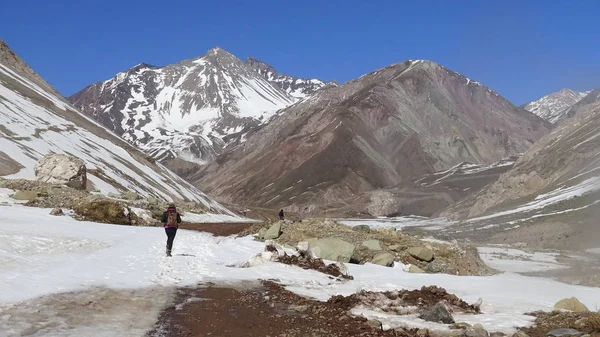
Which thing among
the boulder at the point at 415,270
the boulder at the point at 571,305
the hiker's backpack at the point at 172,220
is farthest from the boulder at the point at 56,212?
the boulder at the point at 571,305

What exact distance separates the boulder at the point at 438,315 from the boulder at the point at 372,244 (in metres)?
12.0

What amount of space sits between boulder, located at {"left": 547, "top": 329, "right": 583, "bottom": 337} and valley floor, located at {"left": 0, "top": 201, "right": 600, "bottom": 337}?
0.83 m

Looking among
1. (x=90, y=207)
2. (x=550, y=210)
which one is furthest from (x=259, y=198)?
(x=90, y=207)

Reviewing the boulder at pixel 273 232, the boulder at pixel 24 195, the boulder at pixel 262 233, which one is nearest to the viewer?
the boulder at pixel 273 232

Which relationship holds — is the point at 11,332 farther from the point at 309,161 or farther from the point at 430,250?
the point at 309,161

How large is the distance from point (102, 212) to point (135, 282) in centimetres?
1701

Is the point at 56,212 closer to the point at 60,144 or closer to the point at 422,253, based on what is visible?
the point at 422,253

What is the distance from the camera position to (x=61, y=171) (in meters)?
47.9

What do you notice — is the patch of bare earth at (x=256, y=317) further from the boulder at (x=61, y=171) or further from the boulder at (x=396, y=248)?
the boulder at (x=61, y=171)

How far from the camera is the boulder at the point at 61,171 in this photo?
154 ft

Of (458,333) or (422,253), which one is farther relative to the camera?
(422,253)

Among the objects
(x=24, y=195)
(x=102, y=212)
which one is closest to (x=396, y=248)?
(x=102, y=212)

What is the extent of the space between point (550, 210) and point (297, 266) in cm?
6417

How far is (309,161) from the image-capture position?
652 feet
